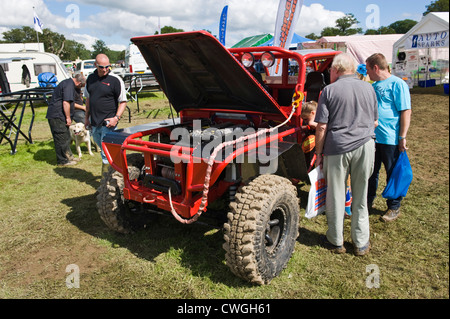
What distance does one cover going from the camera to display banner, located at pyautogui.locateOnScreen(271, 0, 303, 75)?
1143 centimetres

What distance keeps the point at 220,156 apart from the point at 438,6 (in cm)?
166

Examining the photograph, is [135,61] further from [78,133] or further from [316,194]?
[316,194]

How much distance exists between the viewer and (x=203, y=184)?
2.82 meters

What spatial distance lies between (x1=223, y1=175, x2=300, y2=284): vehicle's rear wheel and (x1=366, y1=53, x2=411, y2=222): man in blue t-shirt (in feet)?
4.96

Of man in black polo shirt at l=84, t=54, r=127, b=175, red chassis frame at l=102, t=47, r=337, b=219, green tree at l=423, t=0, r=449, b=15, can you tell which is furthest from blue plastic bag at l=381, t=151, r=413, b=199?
man in black polo shirt at l=84, t=54, r=127, b=175

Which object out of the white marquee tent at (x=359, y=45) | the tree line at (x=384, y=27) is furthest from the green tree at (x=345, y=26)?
the white marquee tent at (x=359, y=45)

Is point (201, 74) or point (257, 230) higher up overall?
point (201, 74)

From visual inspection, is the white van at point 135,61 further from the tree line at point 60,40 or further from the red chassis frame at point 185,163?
the tree line at point 60,40

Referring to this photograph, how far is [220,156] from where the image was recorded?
267 centimetres

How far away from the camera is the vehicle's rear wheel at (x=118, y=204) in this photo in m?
3.54

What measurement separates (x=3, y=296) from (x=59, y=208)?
6.32ft

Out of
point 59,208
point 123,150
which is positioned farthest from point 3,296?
point 59,208

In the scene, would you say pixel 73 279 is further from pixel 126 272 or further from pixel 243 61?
pixel 243 61

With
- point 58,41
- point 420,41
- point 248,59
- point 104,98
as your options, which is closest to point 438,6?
point 248,59
